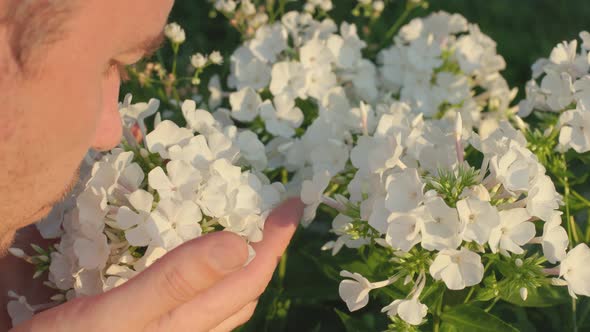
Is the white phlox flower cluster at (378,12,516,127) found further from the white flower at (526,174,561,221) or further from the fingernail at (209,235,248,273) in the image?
the fingernail at (209,235,248,273)

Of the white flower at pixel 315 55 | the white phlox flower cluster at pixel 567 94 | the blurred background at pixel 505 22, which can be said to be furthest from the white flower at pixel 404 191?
the blurred background at pixel 505 22

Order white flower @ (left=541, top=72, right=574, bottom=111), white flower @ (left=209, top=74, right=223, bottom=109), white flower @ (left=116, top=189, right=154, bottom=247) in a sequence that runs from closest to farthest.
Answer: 1. white flower @ (left=116, top=189, right=154, bottom=247)
2. white flower @ (left=541, top=72, right=574, bottom=111)
3. white flower @ (left=209, top=74, right=223, bottom=109)

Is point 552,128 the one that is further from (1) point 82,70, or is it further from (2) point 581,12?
(2) point 581,12

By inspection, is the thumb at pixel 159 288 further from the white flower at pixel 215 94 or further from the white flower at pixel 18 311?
the white flower at pixel 215 94

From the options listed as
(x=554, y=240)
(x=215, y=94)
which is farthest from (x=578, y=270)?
(x=215, y=94)

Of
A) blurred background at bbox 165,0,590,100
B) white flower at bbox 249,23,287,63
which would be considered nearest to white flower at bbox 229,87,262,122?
white flower at bbox 249,23,287,63
